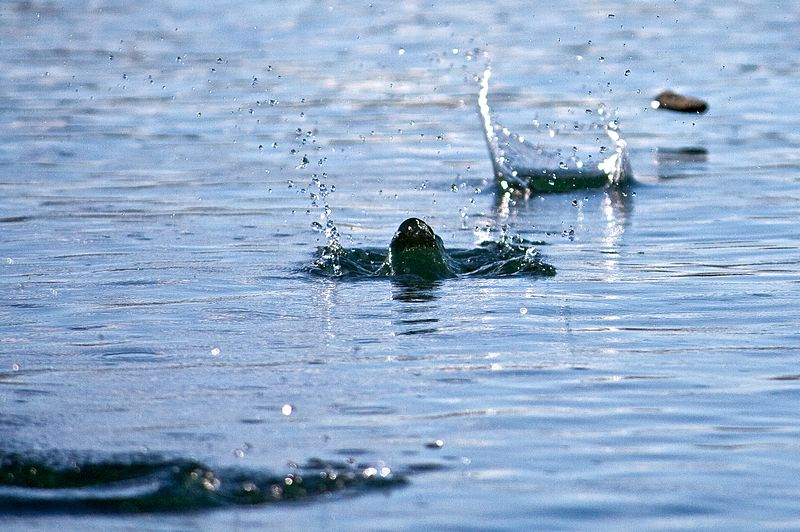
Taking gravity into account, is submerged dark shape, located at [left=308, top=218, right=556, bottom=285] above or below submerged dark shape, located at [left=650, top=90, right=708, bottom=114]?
below

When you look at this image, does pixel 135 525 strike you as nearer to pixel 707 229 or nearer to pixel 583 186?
pixel 707 229

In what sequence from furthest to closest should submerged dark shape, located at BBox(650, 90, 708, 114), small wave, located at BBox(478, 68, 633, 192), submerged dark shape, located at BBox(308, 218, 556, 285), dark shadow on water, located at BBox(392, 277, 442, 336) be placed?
1. submerged dark shape, located at BBox(650, 90, 708, 114)
2. small wave, located at BBox(478, 68, 633, 192)
3. submerged dark shape, located at BBox(308, 218, 556, 285)
4. dark shadow on water, located at BBox(392, 277, 442, 336)

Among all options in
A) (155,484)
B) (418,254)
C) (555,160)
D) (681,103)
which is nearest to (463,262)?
(418,254)

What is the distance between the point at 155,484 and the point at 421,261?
3.96 m

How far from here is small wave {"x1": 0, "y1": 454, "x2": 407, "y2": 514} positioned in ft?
17.0

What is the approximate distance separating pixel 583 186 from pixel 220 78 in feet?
25.1

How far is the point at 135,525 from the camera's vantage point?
197 inches

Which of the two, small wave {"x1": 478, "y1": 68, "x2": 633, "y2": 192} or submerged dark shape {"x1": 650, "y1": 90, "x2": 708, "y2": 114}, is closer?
small wave {"x1": 478, "y1": 68, "x2": 633, "y2": 192}

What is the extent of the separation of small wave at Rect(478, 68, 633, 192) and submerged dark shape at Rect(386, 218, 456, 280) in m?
3.41

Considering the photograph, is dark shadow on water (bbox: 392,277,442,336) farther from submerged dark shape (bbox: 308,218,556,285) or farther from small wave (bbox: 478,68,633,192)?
small wave (bbox: 478,68,633,192)

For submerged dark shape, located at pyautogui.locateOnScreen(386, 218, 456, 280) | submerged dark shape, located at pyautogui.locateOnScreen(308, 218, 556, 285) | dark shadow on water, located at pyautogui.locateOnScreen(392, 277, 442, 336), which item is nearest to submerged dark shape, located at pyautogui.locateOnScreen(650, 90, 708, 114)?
submerged dark shape, located at pyautogui.locateOnScreen(308, 218, 556, 285)

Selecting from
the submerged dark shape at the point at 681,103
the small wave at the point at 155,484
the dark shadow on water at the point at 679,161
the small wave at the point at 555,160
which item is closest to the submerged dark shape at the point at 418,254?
the small wave at the point at 555,160

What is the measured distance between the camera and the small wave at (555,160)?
1273cm

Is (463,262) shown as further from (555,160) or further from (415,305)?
(555,160)
